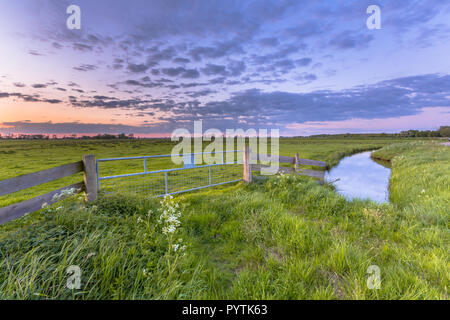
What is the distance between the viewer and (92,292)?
2080 millimetres

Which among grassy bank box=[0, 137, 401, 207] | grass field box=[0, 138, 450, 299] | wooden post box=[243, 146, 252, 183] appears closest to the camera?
grass field box=[0, 138, 450, 299]

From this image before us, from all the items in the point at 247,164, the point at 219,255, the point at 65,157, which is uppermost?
the point at 247,164

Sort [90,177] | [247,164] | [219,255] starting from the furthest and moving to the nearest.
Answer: [247,164] → [90,177] → [219,255]

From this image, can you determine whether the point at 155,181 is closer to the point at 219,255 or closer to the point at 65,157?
the point at 219,255

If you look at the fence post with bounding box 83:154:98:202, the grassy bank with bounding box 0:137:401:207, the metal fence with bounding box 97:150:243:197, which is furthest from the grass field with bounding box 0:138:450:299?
the grassy bank with bounding box 0:137:401:207

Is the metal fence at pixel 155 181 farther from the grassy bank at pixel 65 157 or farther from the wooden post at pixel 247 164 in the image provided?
the grassy bank at pixel 65 157

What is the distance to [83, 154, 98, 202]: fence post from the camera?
4.44 metres

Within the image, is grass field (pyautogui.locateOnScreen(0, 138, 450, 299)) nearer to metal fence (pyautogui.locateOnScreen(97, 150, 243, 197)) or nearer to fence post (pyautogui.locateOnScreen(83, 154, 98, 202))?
fence post (pyautogui.locateOnScreen(83, 154, 98, 202))

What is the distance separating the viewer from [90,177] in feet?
14.6

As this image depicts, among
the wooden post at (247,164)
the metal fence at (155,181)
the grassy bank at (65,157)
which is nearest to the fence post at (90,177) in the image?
the metal fence at (155,181)

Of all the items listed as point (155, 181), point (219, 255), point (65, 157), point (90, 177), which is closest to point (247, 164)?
point (155, 181)

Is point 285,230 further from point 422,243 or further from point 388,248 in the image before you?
point 422,243

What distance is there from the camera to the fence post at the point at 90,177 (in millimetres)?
4441
